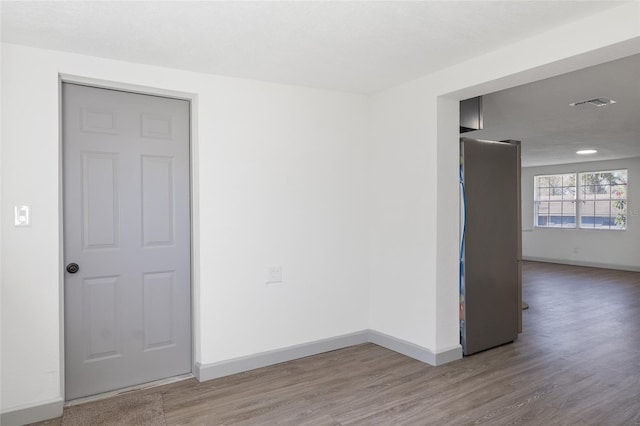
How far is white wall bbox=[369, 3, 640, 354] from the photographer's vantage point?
3.24 m

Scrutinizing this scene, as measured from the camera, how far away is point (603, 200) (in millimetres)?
9570

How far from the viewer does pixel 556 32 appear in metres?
2.64

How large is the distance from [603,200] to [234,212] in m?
9.32

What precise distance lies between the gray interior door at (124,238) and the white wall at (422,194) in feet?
5.91

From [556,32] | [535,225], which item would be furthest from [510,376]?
[535,225]

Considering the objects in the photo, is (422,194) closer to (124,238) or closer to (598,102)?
(598,102)

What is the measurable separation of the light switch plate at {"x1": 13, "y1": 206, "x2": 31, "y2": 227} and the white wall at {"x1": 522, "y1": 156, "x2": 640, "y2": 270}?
10.4 metres

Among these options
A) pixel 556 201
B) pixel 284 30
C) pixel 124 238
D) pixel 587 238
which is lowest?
pixel 587 238

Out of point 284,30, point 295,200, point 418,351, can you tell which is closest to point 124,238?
point 295,200

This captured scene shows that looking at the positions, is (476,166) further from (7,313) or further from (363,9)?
(7,313)

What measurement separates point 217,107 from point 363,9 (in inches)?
61.1

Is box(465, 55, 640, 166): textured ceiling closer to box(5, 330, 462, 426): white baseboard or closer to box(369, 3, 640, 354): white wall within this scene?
box(369, 3, 640, 354): white wall

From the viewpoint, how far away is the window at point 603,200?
30.3 ft

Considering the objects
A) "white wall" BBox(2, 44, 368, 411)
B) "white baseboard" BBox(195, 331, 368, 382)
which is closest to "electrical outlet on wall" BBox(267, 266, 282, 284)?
"white wall" BBox(2, 44, 368, 411)
